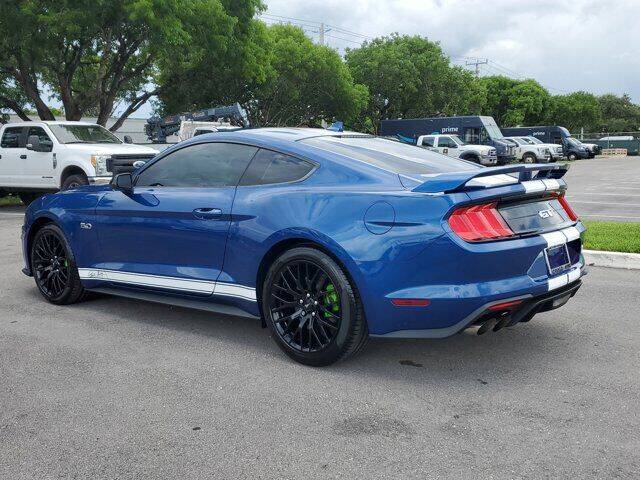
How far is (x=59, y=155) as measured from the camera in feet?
44.4

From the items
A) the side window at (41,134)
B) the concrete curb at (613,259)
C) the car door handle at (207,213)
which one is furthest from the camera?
the side window at (41,134)

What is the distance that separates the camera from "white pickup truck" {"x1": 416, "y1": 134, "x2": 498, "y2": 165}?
35.0 metres

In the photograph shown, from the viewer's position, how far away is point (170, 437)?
329 centimetres

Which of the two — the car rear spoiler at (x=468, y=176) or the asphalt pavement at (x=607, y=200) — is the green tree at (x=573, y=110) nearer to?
the asphalt pavement at (x=607, y=200)

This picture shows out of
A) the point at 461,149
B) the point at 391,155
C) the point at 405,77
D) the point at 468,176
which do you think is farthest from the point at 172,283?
the point at 405,77

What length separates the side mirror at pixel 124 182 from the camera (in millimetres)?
5160

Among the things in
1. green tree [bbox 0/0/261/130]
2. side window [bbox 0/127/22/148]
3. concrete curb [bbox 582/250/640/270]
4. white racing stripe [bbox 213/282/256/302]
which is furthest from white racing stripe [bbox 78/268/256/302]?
green tree [bbox 0/0/261/130]

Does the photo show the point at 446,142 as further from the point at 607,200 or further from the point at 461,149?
the point at 607,200

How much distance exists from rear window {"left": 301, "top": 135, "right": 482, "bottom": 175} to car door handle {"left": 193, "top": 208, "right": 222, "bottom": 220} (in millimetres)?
757

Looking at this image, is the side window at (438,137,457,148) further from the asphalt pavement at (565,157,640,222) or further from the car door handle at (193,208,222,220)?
the car door handle at (193,208,222,220)

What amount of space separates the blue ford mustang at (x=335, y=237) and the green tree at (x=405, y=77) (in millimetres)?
51003

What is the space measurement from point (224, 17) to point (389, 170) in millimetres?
24318

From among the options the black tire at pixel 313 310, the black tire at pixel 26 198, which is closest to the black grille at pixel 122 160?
the black tire at pixel 26 198

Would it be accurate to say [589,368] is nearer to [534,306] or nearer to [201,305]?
[534,306]
